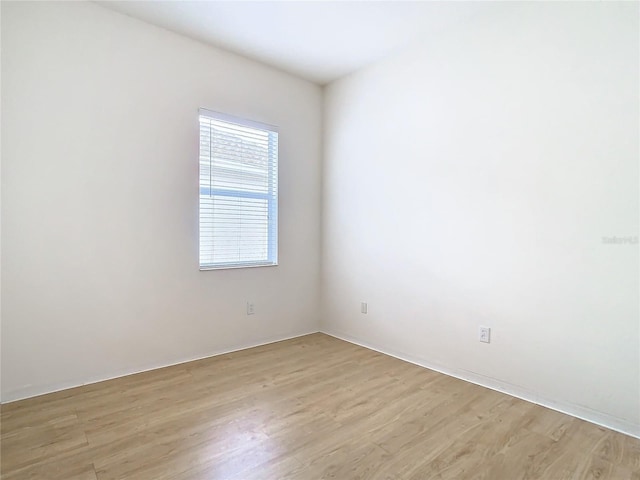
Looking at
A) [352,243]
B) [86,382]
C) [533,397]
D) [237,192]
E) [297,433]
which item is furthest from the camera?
[352,243]

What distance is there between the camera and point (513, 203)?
2.40 meters

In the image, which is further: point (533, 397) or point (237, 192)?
point (237, 192)

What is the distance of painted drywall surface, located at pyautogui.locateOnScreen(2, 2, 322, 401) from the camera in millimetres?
2230

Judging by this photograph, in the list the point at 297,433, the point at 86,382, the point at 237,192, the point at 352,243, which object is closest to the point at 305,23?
the point at 237,192

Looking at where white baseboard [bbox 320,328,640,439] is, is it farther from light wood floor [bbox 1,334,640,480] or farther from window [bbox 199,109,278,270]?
window [bbox 199,109,278,270]

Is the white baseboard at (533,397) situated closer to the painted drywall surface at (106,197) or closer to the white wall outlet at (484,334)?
the white wall outlet at (484,334)

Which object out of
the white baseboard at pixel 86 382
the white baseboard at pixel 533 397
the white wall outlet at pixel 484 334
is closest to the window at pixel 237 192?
the white baseboard at pixel 86 382

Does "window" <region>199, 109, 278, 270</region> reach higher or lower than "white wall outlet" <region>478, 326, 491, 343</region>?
higher

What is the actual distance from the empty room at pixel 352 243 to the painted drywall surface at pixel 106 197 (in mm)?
14

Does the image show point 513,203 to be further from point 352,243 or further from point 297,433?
point 297,433

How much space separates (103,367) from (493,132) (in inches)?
131

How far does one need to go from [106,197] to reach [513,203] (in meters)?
2.91

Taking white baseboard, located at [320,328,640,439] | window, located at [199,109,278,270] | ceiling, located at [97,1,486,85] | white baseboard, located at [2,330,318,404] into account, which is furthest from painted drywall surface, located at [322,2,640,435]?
white baseboard, located at [2,330,318,404]

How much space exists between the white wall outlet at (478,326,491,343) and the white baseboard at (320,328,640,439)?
27 cm
